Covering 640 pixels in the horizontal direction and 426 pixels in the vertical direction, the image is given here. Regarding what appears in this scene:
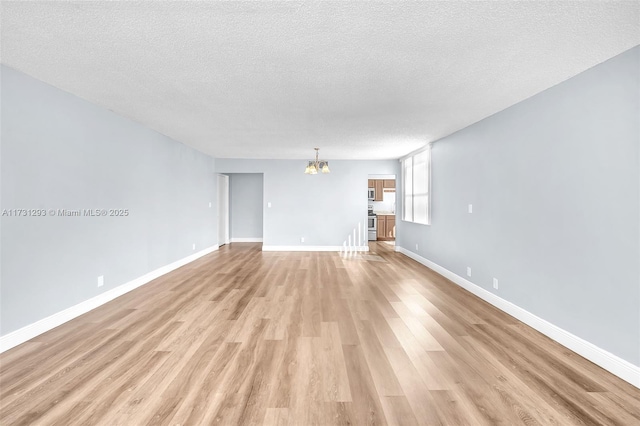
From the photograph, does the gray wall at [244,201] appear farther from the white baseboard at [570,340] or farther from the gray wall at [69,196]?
the white baseboard at [570,340]

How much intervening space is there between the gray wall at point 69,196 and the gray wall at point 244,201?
4.14m

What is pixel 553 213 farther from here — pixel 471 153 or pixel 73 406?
pixel 73 406

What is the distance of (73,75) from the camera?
278 centimetres

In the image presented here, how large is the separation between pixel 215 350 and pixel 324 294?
1.87 meters

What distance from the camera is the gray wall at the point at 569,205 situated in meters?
2.21

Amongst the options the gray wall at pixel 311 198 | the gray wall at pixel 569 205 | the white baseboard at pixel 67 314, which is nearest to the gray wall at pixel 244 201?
the gray wall at pixel 311 198

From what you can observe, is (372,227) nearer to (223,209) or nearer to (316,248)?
(316,248)

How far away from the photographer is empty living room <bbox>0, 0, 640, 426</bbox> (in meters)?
1.86

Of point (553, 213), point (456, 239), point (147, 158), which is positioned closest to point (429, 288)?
point (456, 239)

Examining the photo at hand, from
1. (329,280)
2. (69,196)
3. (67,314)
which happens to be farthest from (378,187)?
(67,314)

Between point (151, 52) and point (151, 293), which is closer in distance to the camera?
point (151, 52)

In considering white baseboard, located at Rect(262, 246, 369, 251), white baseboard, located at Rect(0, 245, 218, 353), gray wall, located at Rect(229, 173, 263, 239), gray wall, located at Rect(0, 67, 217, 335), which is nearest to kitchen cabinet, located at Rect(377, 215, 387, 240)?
white baseboard, located at Rect(262, 246, 369, 251)

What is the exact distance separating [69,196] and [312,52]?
3.10m

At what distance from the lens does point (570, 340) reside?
103 inches
